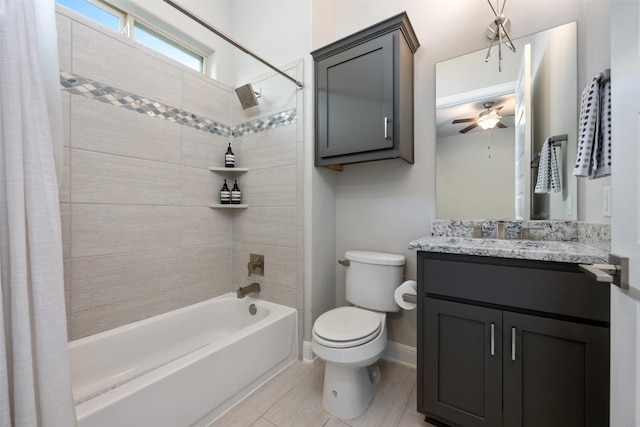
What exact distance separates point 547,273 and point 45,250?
1.69 meters

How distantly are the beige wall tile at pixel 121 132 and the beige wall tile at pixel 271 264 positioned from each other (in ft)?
2.81

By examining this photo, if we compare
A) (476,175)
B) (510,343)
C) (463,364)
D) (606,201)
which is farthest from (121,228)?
(606,201)

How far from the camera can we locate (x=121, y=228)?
5.18 feet

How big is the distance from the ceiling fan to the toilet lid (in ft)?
4.33

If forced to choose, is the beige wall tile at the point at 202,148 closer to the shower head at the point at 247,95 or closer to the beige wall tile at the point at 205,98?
the beige wall tile at the point at 205,98

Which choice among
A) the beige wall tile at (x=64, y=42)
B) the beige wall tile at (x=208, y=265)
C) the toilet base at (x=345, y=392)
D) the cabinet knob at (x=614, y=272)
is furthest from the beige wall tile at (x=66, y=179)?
the cabinet knob at (x=614, y=272)

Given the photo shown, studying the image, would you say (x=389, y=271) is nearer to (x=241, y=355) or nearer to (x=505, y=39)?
(x=241, y=355)

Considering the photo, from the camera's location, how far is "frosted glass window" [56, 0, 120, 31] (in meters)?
1.58

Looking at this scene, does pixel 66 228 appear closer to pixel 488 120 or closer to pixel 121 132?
pixel 121 132

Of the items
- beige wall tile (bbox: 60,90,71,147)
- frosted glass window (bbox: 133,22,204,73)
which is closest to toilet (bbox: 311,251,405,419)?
beige wall tile (bbox: 60,90,71,147)

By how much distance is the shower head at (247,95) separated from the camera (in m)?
1.94

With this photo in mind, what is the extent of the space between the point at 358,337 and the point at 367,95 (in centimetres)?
142

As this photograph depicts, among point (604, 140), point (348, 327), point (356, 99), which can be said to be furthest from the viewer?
point (356, 99)

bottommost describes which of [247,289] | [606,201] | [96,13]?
[247,289]
